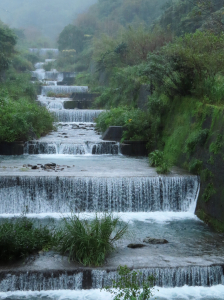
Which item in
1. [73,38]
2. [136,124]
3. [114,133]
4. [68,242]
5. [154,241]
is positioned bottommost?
[154,241]

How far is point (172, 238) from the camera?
27.7ft

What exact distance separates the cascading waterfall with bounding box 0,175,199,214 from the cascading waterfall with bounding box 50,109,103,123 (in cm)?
1016

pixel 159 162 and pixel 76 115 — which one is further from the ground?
pixel 76 115

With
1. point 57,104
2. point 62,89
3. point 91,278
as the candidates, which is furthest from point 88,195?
point 62,89

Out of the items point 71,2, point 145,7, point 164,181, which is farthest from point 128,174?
point 71,2

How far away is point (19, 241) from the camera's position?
702 cm

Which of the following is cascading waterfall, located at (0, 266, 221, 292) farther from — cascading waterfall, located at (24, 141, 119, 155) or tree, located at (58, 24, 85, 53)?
tree, located at (58, 24, 85, 53)

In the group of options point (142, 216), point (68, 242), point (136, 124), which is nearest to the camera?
point (68, 242)

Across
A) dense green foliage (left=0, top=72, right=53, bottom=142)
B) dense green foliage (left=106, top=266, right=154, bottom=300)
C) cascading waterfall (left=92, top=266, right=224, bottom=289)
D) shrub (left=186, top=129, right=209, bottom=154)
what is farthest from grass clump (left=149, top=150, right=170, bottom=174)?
dense green foliage (left=106, top=266, right=154, bottom=300)

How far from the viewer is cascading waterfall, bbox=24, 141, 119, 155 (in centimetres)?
1483

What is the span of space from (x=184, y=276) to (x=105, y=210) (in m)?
3.72

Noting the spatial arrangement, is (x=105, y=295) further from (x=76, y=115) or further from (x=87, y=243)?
(x=76, y=115)

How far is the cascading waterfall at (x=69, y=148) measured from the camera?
14828 millimetres

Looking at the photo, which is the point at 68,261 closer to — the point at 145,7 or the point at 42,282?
the point at 42,282
